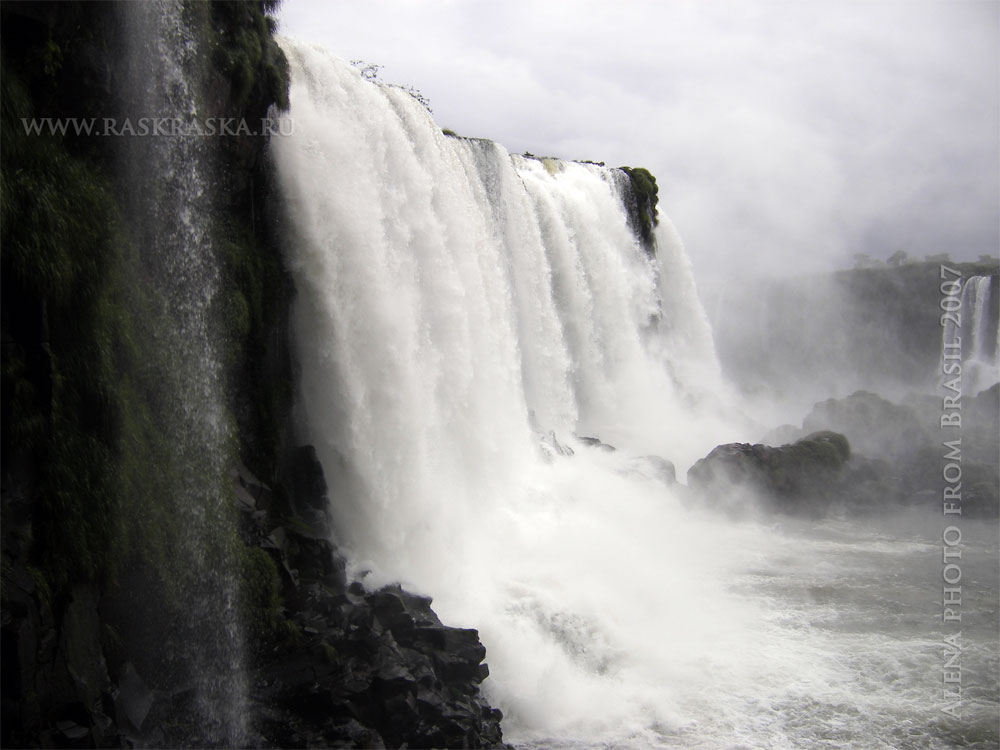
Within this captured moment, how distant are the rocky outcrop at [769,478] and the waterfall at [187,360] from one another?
11803mm

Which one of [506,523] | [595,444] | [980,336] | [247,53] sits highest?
[980,336]

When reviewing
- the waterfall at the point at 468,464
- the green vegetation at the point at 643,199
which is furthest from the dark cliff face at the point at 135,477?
the green vegetation at the point at 643,199

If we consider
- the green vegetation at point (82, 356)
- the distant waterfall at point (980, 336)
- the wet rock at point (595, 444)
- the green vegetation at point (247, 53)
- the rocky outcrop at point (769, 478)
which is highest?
the distant waterfall at point (980, 336)

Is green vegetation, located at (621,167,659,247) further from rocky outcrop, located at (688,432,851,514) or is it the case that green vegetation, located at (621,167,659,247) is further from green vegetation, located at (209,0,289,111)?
green vegetation, located at (209,0,289,111)

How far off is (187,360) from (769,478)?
43.9 feet

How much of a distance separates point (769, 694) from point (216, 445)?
22.2 ft

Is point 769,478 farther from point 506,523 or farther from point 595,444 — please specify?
point 506,523

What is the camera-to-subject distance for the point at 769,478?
18188 millimetres

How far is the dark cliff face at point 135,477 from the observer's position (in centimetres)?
640


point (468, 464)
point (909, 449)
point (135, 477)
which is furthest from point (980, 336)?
point (135, 477)

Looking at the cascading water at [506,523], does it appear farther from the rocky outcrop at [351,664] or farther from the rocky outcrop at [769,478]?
the rocky outcrop at [769,478]

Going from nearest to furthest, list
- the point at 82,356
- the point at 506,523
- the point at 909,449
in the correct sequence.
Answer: the point at 82,356 → the point at 506,523 → the point at 909,449

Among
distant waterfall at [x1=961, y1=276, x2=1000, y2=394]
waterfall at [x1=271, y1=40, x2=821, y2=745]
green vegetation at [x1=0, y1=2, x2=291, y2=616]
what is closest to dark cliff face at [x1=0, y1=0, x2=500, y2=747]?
green vegetation at [x1=0, y1=2, x2=291, y2=616]

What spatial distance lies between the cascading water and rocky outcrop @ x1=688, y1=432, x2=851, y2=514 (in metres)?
0.91
